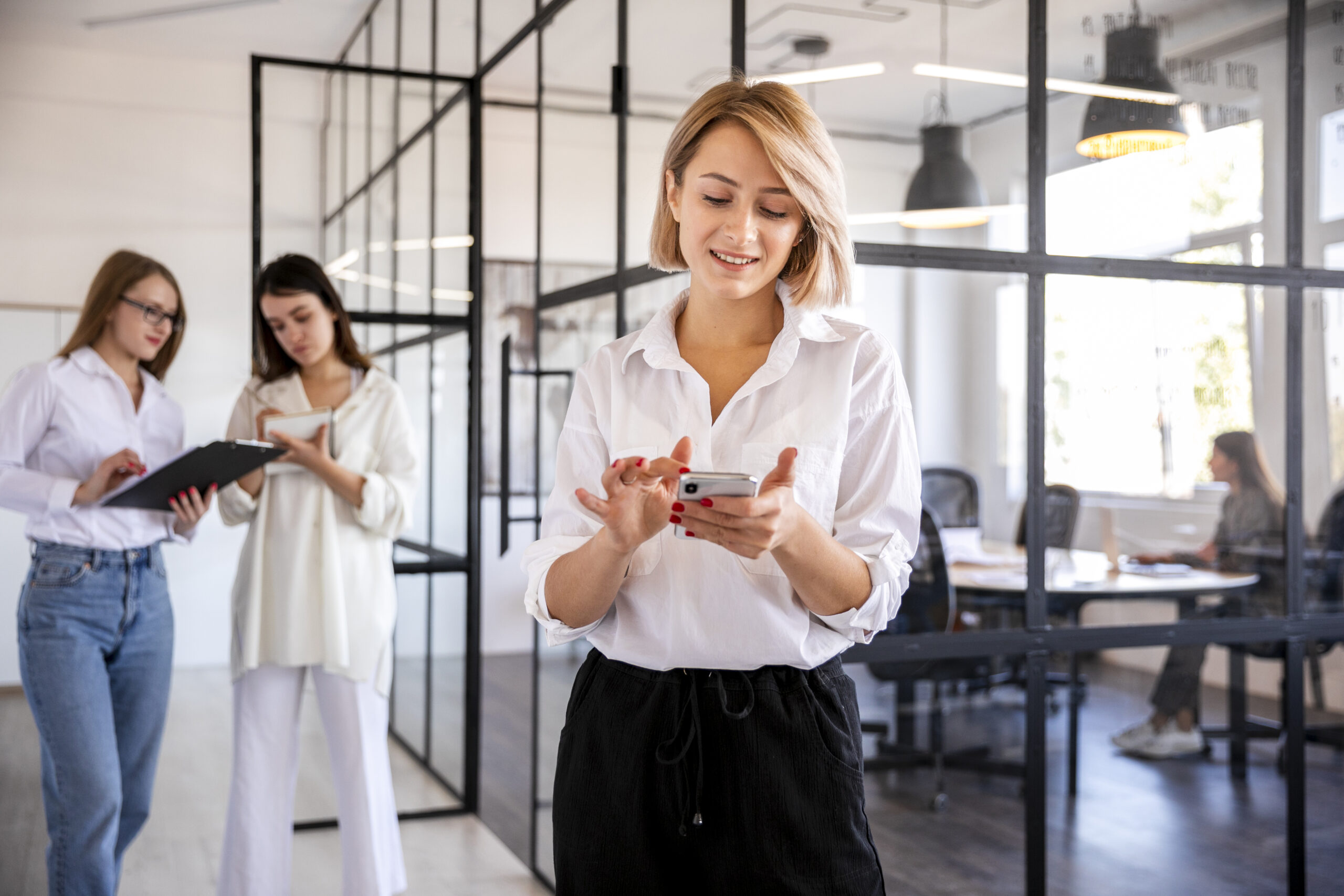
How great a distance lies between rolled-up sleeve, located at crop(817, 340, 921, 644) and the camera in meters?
1.22

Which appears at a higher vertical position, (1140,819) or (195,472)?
(195,472)

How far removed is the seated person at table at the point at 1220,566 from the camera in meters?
2.56

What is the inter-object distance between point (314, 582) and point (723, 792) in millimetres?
1651

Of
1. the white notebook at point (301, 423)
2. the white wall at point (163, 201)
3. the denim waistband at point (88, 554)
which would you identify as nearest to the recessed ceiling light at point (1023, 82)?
the white notebook at point (301, 423)

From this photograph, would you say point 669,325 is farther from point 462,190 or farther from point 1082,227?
point 462,190

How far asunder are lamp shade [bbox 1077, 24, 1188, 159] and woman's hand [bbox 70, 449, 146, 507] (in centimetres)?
214

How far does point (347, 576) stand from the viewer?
265 centimetres

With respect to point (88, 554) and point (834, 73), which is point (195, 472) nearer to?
point (88, 554)

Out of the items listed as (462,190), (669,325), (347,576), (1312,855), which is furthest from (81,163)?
(1312,855)

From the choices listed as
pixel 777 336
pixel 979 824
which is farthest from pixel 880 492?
pixel 979 824

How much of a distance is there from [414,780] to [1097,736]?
2564 millimetres

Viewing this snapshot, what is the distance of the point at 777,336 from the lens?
4.26 ft

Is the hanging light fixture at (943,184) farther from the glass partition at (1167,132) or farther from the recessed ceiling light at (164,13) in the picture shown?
the recessed ceiling light at (164,13)

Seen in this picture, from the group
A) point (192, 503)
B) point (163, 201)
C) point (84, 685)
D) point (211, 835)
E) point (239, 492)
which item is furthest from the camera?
point (163, 201)
